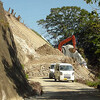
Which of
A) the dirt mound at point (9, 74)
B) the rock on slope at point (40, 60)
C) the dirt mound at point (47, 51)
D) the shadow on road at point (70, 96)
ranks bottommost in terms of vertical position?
the shadow on road at point (70, 96)

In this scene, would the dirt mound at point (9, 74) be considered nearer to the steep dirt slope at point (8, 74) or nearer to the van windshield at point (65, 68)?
the steep dirt slope at point (8, 74)

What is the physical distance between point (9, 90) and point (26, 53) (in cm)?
5360

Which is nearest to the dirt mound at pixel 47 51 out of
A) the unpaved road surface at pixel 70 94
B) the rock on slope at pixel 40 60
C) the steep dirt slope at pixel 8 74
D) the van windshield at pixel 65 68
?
the rock on slope at pixel 40 60

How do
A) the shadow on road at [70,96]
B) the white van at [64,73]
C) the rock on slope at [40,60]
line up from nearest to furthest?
the shadow on road at [70,96] → the white van at [64,73] → the rock on slope at [40,60]

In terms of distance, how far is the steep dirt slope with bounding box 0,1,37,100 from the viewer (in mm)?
14102

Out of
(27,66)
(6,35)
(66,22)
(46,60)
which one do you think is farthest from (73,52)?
(6,35)

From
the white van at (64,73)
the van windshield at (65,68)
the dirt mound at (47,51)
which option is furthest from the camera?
the dirt mound at (47,51)

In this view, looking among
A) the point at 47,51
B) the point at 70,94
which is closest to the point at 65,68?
the point at 70,94

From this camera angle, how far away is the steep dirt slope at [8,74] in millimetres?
14102

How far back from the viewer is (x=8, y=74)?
1583 centimetres

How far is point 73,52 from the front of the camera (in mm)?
65688

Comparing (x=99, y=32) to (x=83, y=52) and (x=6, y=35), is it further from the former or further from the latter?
(x=83, y=52)

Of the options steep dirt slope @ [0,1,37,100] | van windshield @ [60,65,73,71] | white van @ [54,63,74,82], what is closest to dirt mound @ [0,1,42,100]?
steep dirt slope @ [0,1,37,100]

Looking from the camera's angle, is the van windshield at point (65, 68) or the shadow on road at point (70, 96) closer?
the shadow on road at point (70, 96)
